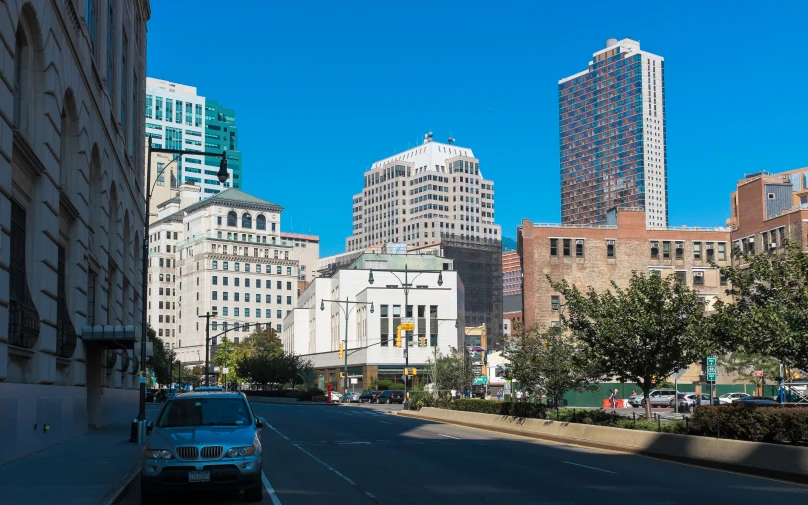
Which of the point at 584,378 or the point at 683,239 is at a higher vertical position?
the point at 683,239

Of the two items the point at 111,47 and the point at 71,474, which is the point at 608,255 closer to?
the point at 111,47

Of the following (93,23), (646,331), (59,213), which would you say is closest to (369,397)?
(93,23)

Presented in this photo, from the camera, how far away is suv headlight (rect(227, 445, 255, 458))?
14.3 metres

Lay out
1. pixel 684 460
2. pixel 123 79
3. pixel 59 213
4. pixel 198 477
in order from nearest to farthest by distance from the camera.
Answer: pixel 198 477
pixel 684 460
pixel 59 213
pixel 123 79

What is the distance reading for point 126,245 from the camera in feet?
156

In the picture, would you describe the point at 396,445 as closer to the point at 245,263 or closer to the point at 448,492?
the point at 448,492

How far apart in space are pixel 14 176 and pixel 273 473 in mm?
10009

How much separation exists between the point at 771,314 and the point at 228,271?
159698 mm

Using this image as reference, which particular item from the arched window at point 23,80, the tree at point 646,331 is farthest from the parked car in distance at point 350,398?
the arched window at point 23,80

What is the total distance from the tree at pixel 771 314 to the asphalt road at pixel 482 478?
162 inches

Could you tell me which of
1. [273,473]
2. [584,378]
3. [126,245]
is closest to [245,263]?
[126,245]

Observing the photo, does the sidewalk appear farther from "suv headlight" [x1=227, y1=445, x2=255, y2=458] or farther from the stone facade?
"suv headlight" [x1=227, y1=445, x2=255, y2=458]

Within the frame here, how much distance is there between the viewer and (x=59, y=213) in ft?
93.2

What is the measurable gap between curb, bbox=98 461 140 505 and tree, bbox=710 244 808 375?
1558 centimetres
